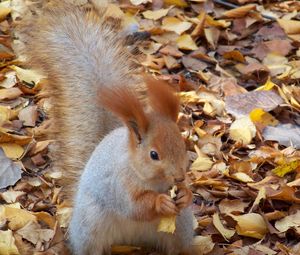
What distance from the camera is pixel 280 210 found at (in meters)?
2.56

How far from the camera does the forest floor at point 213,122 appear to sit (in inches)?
96.7

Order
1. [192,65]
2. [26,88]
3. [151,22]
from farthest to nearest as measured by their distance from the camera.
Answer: [151,22] → [192,65] → [26,88]

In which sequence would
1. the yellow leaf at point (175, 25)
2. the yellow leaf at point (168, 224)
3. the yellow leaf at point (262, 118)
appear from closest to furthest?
the yellow leaf at point (168, 224), the yellow leaf at point (262, 118), the yellow leaf at point (175, 25)

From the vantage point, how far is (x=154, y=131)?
6.48 feet

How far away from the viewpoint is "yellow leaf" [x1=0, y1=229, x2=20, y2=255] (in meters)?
2.28

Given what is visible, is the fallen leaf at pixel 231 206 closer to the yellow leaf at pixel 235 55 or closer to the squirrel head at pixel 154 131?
the squirrel head at pixel 154 131

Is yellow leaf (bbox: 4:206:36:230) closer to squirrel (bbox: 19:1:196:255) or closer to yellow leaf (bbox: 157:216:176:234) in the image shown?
squirrel (bbox: 19:1:196:255)

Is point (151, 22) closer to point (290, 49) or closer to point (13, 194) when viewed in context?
point (290, 49)

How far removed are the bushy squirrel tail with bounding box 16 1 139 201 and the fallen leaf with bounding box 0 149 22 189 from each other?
0.13 m

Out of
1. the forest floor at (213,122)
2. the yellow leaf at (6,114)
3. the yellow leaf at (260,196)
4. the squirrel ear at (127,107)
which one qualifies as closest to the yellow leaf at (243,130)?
the forest floor at (213,122)

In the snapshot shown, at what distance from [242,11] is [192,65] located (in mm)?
467

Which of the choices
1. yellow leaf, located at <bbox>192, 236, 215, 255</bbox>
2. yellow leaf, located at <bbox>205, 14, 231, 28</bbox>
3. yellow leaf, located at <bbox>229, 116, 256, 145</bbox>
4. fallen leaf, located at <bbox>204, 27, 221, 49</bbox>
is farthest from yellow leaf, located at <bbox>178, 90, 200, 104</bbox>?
yellow leaf, located at <bbox>192, 236, 215, 255</bbox>

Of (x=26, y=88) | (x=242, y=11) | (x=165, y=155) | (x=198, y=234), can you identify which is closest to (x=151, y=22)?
(x=242, y=11)

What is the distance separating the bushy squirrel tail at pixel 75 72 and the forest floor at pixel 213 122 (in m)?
0.12
